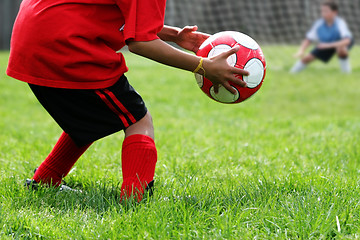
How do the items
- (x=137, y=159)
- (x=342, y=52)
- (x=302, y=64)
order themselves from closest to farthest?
1. (x=137, y=159)
2. (x=342, y=52)
3. (x=302, y=64)

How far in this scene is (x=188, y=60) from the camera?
2.16 m

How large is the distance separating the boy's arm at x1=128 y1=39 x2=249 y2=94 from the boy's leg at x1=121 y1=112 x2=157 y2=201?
0.38m

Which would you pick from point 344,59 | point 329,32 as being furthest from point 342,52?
point 329,32

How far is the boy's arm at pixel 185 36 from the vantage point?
261cm

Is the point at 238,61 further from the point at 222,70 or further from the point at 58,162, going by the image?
the point at 58,162

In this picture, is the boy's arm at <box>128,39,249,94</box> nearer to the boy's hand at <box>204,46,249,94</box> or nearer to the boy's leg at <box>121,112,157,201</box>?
the boy's hand at <box>204,46,249,94</box>

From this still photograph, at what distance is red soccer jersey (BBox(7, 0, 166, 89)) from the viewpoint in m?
2.14

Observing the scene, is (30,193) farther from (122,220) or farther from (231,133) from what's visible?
(231,133)

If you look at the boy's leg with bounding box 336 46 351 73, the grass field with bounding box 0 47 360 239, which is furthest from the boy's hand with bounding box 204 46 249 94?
the boy's leg with bounding box 336 46 351 73

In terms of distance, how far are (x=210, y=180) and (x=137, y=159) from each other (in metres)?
0.52

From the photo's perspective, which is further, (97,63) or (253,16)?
(253,16)

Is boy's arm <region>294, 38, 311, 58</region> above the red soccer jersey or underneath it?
underneath

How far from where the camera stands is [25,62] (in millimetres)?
2217

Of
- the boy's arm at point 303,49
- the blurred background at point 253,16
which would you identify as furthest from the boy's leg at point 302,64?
the blurred background at point 253,16
